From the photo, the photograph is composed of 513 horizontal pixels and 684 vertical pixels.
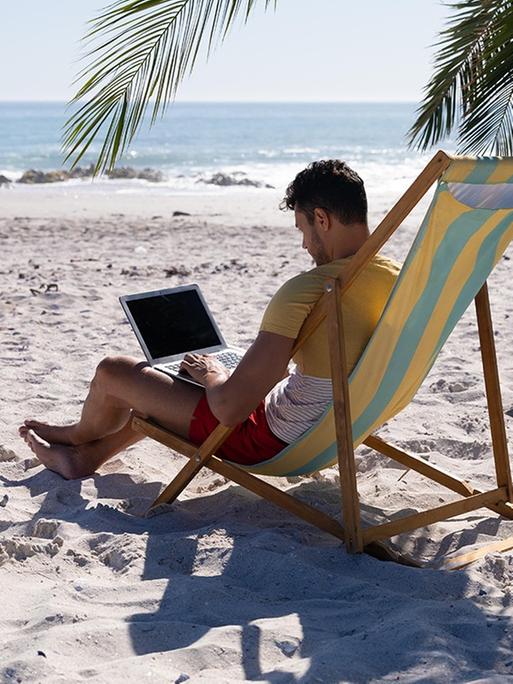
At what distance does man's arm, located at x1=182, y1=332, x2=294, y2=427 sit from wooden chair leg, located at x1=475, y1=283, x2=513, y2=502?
25.3 inches

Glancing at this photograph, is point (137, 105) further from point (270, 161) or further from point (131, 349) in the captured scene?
point (270, 161)

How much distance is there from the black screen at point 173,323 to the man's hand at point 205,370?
0.40 metres

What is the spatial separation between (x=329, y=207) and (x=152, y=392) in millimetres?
897

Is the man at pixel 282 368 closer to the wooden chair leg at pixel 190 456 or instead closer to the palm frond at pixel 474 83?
the wooden chair leg at pixel 190 456

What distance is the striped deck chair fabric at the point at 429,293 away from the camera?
2600 millimetres

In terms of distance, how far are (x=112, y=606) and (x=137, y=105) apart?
1694 mm

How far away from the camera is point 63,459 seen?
141 inches

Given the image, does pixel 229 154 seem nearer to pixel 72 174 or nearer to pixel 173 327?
pixel 72 174

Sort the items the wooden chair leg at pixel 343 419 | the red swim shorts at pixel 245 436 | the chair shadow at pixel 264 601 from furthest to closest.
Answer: the red swim shorts at pixel 245 436 → the wooden chair leg at pixel 343 419 → the chair shadow at pixel 264 601

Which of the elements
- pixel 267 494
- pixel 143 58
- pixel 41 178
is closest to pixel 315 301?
pixel 267 494

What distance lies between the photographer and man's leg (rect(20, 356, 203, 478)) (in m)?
3.29

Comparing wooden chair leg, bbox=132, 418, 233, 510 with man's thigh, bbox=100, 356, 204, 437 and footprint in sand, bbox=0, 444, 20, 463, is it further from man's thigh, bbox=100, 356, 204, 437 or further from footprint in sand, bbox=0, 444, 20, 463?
footprint in sand, bbox=0, 444, 20, 463

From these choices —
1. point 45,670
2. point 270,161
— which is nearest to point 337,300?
point 45,670

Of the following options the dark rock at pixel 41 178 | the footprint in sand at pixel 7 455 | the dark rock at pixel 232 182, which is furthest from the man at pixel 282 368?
the dark rock at pixel 41 178
